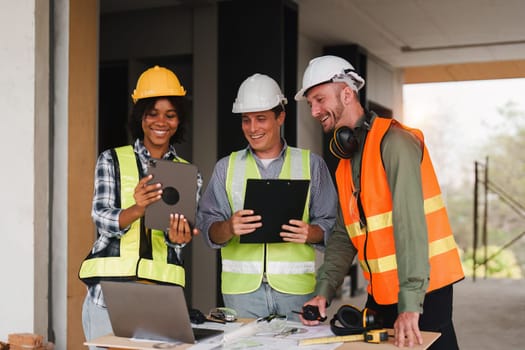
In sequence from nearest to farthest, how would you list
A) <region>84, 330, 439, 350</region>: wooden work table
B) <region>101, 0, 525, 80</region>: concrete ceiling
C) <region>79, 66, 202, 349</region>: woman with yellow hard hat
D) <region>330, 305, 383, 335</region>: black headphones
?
<region>84, 330, 439, 350</region>: wooden work table, <region>330, 305, 383, 335</region>: black headphones, <region>79, 66, 202, 349</region>: woman with yellow hard hat, <region>101, 0, 525, 80</region>: concrete ceiling

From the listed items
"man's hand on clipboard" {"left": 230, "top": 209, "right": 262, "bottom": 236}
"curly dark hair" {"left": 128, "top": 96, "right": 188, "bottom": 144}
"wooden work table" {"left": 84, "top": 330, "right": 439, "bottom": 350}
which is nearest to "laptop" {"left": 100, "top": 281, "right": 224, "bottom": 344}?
"wooden work table" {"left": 84, "top": 330, "right": 439, "bottom": 350}

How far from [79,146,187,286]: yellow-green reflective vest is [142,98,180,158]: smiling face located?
98mm

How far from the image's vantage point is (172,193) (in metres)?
2.73

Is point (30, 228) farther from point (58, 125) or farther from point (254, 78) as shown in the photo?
point (254, 78)

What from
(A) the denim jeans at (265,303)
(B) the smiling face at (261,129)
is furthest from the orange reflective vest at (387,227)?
(B) the smiling face at (261,129)

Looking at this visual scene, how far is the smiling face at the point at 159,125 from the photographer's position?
3018 mm

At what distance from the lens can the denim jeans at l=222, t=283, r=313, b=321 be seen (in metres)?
3.19

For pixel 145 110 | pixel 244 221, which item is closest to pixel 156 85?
pixel 145 110

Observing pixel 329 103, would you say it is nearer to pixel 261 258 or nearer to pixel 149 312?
pixel 261 258

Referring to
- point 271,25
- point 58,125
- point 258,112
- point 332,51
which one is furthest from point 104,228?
point 332,51

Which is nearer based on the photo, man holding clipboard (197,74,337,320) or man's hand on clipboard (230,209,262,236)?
man's hand on clipboard (230,209,262,236)

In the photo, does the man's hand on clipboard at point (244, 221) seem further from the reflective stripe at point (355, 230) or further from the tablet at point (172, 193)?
the reflective stripe at point (355, 230)

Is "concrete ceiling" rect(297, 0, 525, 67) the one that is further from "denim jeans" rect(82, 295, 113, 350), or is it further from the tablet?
"denim jeans" rect(82, 295, 113, 350)

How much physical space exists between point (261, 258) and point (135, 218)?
699 mm
